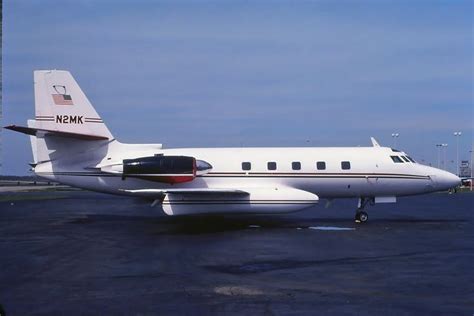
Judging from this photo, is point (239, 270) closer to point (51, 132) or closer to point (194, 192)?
point (194, 192)

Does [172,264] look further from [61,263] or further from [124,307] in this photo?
[124,307]

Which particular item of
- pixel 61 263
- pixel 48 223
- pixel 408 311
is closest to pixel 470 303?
pixel 408 311

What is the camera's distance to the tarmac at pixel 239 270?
8.70 metres

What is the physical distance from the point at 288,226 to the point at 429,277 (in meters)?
11.2

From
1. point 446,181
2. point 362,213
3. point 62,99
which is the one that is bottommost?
point 362,213

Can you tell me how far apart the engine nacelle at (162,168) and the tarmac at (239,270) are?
215 cm

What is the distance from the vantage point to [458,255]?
14016 millimetres

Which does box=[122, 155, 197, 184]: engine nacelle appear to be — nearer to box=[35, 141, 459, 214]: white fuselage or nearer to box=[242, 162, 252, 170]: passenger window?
box=[35, 141, 459, 214]: white fuselage

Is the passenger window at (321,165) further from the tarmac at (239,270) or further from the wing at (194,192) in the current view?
the wing at (194,192)

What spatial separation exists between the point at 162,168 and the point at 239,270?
36.5ft

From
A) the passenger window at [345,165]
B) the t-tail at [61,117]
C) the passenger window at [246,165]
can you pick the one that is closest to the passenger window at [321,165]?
the passenger window at [345,165]

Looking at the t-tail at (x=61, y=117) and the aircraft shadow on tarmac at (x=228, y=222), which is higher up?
the t-tail at (x=61, y=117)

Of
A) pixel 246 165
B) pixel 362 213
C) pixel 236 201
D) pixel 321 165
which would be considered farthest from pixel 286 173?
pixel 362 213

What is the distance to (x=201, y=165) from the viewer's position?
23.2 meters
